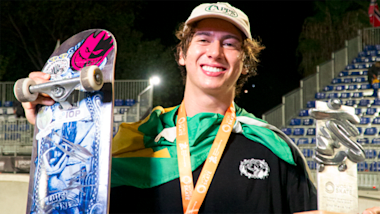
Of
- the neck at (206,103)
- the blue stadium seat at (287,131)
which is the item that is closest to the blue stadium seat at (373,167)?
the blue stadium seat at (287,131)

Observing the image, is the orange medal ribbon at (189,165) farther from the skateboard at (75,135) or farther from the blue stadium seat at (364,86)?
the blue stadium seat at (364,86)

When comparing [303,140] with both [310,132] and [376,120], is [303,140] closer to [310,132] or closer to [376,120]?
[310,132]

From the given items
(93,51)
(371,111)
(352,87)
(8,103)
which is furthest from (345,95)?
(93,51)

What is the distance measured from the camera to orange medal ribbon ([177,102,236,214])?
1.84 meters

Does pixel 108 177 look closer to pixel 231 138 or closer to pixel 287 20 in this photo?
pixel 231 138

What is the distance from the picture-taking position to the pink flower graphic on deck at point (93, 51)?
204 cm

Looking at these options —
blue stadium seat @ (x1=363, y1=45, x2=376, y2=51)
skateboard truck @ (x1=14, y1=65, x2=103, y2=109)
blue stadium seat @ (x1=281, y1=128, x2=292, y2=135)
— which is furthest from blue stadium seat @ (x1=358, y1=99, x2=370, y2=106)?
skateboard truck @ (x1=14, y1=65, x2=103, y2=109)

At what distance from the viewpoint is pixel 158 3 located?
87.4 feet

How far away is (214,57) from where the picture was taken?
6.51 feet

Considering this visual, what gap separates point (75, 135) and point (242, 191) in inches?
34.3

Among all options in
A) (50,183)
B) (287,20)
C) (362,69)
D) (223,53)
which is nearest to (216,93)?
(223,53)

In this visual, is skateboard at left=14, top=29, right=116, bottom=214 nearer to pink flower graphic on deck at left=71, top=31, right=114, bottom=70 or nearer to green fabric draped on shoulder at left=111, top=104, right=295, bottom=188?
pink flower graphic on deck at left=71, top=31, right=114, bottom=70

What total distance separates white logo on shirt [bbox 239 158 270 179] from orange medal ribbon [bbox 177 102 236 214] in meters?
0.13

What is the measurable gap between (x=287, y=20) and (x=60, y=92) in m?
28.3
